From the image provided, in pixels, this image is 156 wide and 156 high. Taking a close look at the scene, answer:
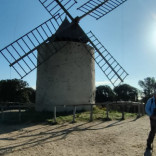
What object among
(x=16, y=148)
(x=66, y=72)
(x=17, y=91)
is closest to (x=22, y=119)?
(x=66, y=72)

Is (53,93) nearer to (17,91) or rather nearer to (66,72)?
(66,72)

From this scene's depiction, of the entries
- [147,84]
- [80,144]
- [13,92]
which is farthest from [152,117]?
[147,84]

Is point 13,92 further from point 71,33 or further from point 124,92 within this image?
point 124,92

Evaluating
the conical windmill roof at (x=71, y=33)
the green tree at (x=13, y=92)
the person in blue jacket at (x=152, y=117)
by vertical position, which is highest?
the conical windmill roof at (x=71, y=33)

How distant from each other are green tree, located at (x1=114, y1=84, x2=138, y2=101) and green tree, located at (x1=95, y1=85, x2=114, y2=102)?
290 centimetres

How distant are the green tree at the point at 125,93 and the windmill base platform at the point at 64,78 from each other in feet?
150

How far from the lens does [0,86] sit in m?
33.8

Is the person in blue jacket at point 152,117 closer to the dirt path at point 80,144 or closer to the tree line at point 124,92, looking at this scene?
the dirt path at point 80,144

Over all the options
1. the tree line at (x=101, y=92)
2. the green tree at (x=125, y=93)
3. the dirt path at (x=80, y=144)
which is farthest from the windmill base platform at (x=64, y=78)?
the green tree at (x=125, y=93)

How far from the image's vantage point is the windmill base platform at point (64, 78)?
1366cm

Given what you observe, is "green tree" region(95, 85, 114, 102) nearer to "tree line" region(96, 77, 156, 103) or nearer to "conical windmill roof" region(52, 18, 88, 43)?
"tree line" region(96, 77, 156, 103)

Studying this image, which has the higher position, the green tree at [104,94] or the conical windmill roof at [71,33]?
the conical windmill roof at [71,33]

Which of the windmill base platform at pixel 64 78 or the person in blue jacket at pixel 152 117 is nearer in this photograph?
the person in blue jacket at pixel 152 117

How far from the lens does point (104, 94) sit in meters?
56.6
